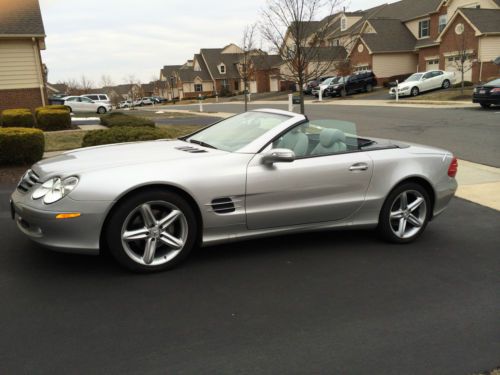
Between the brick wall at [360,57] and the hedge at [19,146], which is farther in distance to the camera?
the brick wall at [360,57]

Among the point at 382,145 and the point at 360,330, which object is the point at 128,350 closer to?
the point at 360,330

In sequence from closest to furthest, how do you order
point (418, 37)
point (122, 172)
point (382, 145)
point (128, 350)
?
1. point (128, 350)
2. point (122, 172)
3. point (382, 145)
4. point (418, 37)

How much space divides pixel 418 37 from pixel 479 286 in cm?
4562

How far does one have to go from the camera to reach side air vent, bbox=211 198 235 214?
13.7ft

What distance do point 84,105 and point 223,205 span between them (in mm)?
32069

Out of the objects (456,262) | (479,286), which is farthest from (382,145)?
(479,286)

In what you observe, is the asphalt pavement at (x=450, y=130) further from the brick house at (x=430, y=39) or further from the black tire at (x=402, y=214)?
the brick house at (x=430, y=39)

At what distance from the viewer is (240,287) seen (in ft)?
12.7

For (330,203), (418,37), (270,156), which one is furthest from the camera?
(418,37)

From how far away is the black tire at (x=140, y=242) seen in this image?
386 centimetres

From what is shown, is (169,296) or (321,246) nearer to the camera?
(169,296)

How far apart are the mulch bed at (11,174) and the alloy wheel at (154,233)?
4.81 m

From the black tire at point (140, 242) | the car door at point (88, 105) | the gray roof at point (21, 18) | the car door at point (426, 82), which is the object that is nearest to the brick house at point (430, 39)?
the car door at point (426, 82)

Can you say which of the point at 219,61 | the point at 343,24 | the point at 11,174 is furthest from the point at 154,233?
the point at 219,61
